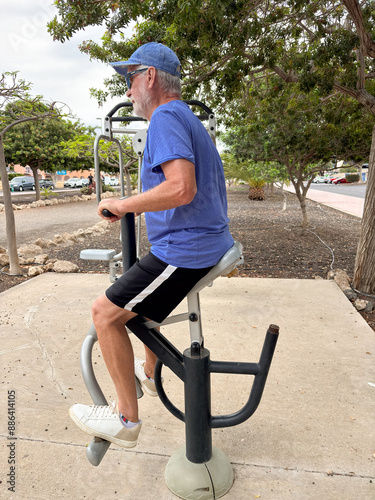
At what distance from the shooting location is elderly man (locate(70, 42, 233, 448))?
1.33 meters

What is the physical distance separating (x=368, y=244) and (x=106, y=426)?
373cm

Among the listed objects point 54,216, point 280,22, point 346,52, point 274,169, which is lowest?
point 54,216

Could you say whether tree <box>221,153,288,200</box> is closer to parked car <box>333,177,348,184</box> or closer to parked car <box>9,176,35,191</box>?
parked car <box>9,176,35,191</box>

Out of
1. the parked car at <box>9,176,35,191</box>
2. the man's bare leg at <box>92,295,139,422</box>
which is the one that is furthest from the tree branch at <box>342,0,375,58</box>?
the parked car at <box>9,176,35,191</box>

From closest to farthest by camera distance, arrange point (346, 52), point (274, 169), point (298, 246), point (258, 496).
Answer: point (258, 496) < point (346, 52) < point (298, 246) < point (274, 169)

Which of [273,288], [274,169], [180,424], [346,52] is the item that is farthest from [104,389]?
[274,169]

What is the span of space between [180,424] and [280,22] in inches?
212

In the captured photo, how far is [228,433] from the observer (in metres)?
2.09

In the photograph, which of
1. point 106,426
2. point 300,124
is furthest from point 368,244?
point 300,124

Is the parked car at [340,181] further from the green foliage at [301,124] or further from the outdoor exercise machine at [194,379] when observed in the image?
the outdoor exercise machine at [194,379]

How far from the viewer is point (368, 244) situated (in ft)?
14.0

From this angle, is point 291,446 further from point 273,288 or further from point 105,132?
point 273,288

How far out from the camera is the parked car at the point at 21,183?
1215 inches

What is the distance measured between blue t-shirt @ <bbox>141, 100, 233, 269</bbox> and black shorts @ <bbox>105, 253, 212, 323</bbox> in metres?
0.03
